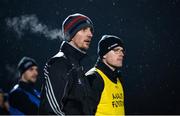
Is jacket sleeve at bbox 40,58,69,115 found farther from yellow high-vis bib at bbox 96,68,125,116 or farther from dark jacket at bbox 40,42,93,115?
yellow high-vis bib at bbox 96,68,125,116

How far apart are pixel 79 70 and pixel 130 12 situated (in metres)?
10.6

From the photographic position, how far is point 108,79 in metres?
3.58

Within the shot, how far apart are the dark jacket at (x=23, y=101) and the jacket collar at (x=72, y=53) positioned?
1.92 m

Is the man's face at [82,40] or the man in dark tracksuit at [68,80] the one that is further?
the man's face at [82,40]

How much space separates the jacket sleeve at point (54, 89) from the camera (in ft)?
7.50

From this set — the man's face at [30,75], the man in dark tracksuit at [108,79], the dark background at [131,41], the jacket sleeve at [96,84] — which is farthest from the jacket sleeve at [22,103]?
the dark background at [131,41]

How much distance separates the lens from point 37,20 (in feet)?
38.4

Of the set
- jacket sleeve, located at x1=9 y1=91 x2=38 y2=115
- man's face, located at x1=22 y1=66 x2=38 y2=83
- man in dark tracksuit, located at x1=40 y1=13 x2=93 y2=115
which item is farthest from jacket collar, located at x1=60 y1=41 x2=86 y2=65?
man's face, located at x1=22 y1=66 x2=38 y2=83

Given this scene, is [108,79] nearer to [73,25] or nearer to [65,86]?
[73,25]

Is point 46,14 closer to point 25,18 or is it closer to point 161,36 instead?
point 25,18

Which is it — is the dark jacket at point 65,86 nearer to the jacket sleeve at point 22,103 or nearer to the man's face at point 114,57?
the man's face at point 114,57

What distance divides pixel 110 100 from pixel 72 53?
1.06m

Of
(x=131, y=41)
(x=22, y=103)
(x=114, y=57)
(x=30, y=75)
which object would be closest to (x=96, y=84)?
(x=114, y=57)

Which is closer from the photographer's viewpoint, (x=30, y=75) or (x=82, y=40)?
(x=82, y=40)
